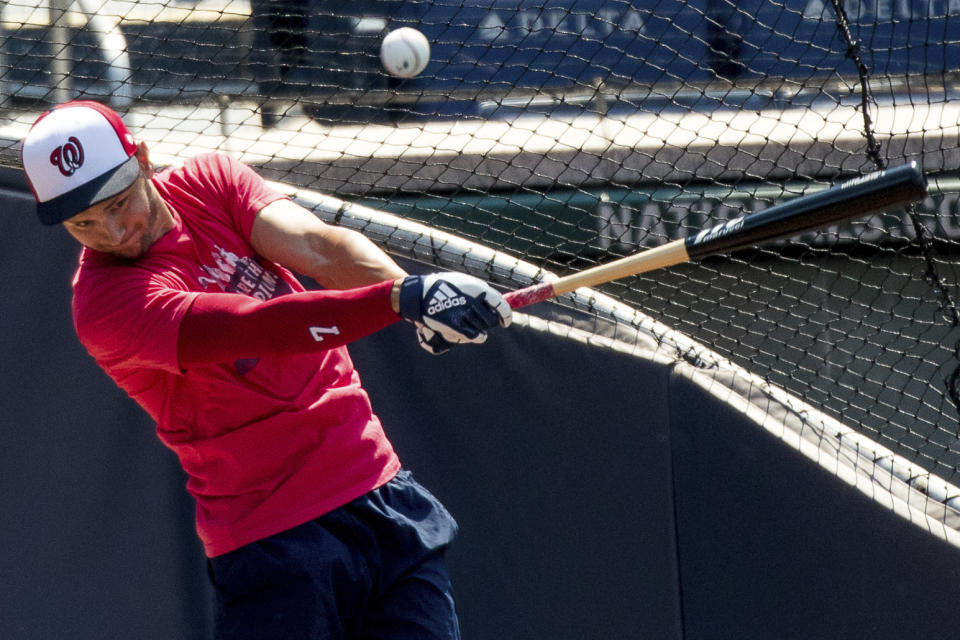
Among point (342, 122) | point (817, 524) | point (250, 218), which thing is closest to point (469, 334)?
point (250, 218)

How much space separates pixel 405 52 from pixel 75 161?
2.54 meters

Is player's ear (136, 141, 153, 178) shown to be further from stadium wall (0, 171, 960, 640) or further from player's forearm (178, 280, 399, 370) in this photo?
stadium wall (0, 171, 960, 640)

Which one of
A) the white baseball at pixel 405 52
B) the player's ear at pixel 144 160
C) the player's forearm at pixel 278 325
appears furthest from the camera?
the white baseball at pixel 405 52

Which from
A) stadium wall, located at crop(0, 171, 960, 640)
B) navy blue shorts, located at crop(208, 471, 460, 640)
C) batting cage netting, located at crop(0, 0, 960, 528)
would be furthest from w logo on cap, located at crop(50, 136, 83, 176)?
batting cage netting, located at crop(0, 0, 960, 528)

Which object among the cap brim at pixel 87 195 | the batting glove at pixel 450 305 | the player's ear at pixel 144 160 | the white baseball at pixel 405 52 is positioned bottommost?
the batting glove at pixel 450 305

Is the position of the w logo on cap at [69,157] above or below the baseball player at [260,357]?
above

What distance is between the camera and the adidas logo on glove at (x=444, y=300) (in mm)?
1763

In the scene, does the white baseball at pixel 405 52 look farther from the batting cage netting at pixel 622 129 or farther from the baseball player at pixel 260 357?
the baseball player at pixel 260 357

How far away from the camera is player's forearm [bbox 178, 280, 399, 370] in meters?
1.75

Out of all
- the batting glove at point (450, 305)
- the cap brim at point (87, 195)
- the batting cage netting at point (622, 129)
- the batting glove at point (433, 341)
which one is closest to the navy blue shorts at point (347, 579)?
the batting glove at point (433, 341)

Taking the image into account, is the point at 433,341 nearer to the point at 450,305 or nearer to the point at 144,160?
the point at 450,305

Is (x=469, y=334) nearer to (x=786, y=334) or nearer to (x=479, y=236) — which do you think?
(x=479, y=236)

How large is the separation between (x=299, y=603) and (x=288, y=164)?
2207 mm

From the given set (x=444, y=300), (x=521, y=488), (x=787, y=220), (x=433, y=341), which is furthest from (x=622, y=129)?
(x=444, y=300)
